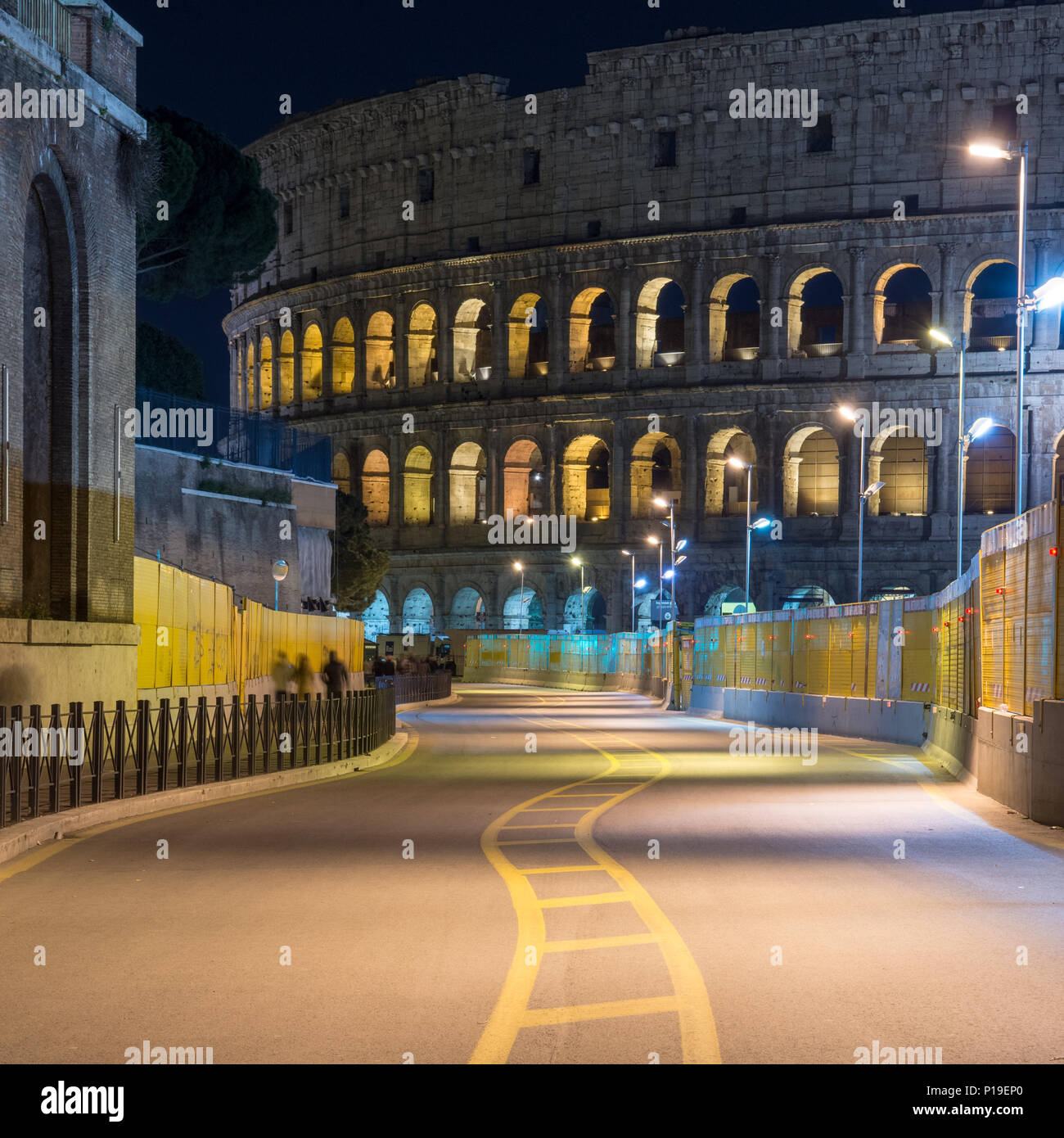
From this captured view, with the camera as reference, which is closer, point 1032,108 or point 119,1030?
point 119,1030

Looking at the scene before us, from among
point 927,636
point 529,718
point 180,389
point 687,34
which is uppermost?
point 687,34

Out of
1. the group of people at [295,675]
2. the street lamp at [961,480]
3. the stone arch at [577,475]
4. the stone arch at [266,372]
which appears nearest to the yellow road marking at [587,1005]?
the group of people at [295,675]

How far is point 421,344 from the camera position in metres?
103

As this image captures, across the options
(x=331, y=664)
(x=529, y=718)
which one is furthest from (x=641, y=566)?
(x=331, y=664)

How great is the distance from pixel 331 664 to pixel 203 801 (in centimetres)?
1350

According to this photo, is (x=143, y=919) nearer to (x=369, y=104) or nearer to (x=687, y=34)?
(x=687, y=34)

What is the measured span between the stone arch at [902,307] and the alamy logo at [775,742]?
50402 millimetres

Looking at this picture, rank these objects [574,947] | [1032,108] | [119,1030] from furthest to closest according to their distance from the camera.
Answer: [1032,108] → [574,947] → [119,1030]

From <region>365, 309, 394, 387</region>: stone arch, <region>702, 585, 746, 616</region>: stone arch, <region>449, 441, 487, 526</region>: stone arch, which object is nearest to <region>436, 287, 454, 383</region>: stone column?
<region>449, 441, 487, 526</region>: stone arch

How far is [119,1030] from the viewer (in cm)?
747

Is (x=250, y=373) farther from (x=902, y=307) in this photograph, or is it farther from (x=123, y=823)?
(x=123, y=823)

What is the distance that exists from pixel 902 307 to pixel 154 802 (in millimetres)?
84687

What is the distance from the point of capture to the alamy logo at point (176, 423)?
4300 centimetres

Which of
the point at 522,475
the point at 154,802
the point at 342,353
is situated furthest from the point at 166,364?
the point at 154,802
